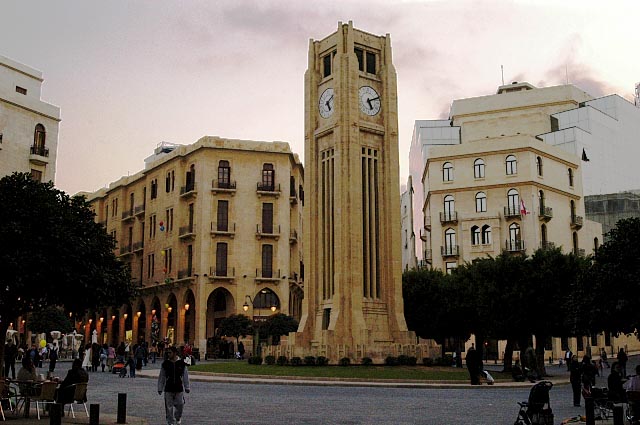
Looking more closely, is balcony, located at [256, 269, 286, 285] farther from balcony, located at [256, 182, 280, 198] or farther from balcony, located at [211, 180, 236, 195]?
balcony, located at [211, 180, 236, 195]

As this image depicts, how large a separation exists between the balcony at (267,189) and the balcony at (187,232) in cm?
693

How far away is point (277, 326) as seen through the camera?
57219mm

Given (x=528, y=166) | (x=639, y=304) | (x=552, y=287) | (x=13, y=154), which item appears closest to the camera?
(x=639, y=304)

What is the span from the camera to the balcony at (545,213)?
62.5 meters

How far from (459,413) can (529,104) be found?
61.9 metres

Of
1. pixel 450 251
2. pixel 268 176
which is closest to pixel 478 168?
pixel 450 251

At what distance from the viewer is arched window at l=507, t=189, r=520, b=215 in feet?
205

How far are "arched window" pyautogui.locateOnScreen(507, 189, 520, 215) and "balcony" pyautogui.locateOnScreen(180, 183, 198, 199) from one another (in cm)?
2819

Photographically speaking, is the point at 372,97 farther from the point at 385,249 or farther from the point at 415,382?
the point at 415,382

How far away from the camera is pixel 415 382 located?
29.8 m

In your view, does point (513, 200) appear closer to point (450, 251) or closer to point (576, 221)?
point (450, 251)

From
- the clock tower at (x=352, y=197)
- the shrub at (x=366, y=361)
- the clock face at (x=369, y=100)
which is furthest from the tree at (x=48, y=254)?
the clock face at (x=369, y=100)

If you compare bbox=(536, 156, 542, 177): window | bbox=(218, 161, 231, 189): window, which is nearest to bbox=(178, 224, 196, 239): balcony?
bbox=(218, 161, 231, 189): window

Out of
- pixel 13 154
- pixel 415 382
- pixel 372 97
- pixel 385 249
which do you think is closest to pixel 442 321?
pixel 385 249
